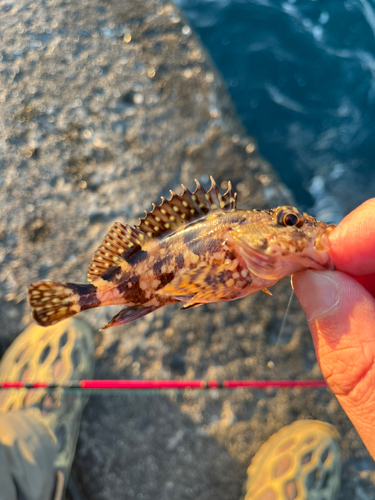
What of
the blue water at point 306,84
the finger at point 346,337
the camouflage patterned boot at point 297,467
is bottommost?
the camouflage patterned boot at point 297,467

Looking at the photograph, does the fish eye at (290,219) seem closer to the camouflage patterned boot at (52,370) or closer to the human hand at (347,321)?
the human hand at (347,321)

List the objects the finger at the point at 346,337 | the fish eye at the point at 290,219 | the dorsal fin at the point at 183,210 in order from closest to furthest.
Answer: the finger at the point at 346,337, the fish eye at the point at 290,219, the dorsal fin at the point at 183,210

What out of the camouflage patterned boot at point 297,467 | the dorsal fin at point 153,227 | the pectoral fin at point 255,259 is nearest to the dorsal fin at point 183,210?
the dorsal fin at point 153,227

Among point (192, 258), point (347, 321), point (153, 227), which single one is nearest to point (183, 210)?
point (153, 227)

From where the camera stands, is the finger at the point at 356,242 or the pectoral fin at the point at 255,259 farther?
the finger at the point at 356,242

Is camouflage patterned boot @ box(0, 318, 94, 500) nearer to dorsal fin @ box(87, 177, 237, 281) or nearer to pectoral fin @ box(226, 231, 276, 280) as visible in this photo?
dorsal fin @ box(87, 177, 237, 281)

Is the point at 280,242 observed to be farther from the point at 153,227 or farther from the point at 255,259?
the point at 153,227

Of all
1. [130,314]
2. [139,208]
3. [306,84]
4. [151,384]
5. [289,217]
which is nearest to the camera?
[289,217]

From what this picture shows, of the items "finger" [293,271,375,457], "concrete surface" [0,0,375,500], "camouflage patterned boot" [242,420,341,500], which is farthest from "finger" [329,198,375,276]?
"camouflage patterned boot" [242,420,341,500]
